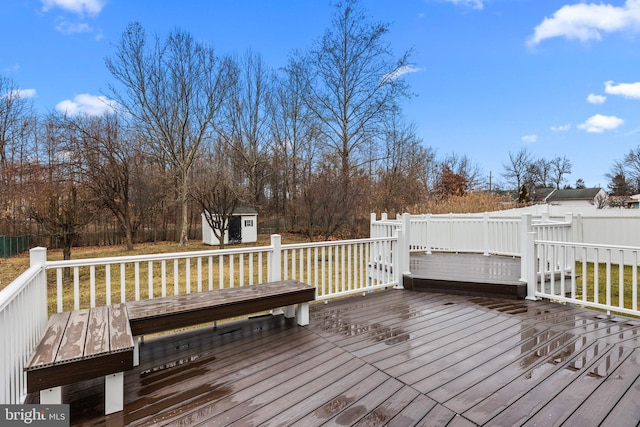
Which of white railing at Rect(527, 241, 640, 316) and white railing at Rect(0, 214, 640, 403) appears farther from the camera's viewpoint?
white railing at Rect(527, 241, 640, 316)

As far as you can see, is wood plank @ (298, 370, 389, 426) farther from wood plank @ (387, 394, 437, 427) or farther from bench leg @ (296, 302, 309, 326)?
bench leg @ (296, 302, 309, 326)

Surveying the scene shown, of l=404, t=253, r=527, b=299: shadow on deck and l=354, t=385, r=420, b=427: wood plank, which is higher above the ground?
l=404, t=253, r=527, b=299: shadow on deck

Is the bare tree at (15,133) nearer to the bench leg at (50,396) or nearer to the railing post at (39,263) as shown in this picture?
the railing post at (39,263)

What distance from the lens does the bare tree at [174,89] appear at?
51.8 feet

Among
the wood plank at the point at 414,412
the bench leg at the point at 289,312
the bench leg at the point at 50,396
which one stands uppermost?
the bench leg at the point at 50,396

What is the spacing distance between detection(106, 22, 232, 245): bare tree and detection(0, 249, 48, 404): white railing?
14.4 meters

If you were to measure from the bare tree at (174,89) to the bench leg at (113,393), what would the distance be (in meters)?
15.2

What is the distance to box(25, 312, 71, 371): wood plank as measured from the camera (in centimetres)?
174

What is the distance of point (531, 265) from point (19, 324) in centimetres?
525

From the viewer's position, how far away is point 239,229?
17.4 m

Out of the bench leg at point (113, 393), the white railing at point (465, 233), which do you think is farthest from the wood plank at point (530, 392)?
the white railing at point (465, 233)

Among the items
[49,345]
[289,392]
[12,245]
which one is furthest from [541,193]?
[12,245]

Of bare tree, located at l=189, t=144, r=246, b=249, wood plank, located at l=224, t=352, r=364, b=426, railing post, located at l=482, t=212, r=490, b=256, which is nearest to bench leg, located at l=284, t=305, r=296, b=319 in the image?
wood plank, located at l=224, t=352, r=364, b=426

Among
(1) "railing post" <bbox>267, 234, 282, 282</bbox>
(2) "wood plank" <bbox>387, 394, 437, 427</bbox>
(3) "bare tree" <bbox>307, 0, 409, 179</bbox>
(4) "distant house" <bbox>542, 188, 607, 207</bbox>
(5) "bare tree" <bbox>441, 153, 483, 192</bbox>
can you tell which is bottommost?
(2) "wood plank" <bbox>387, 394, 437, 427</bbox>
